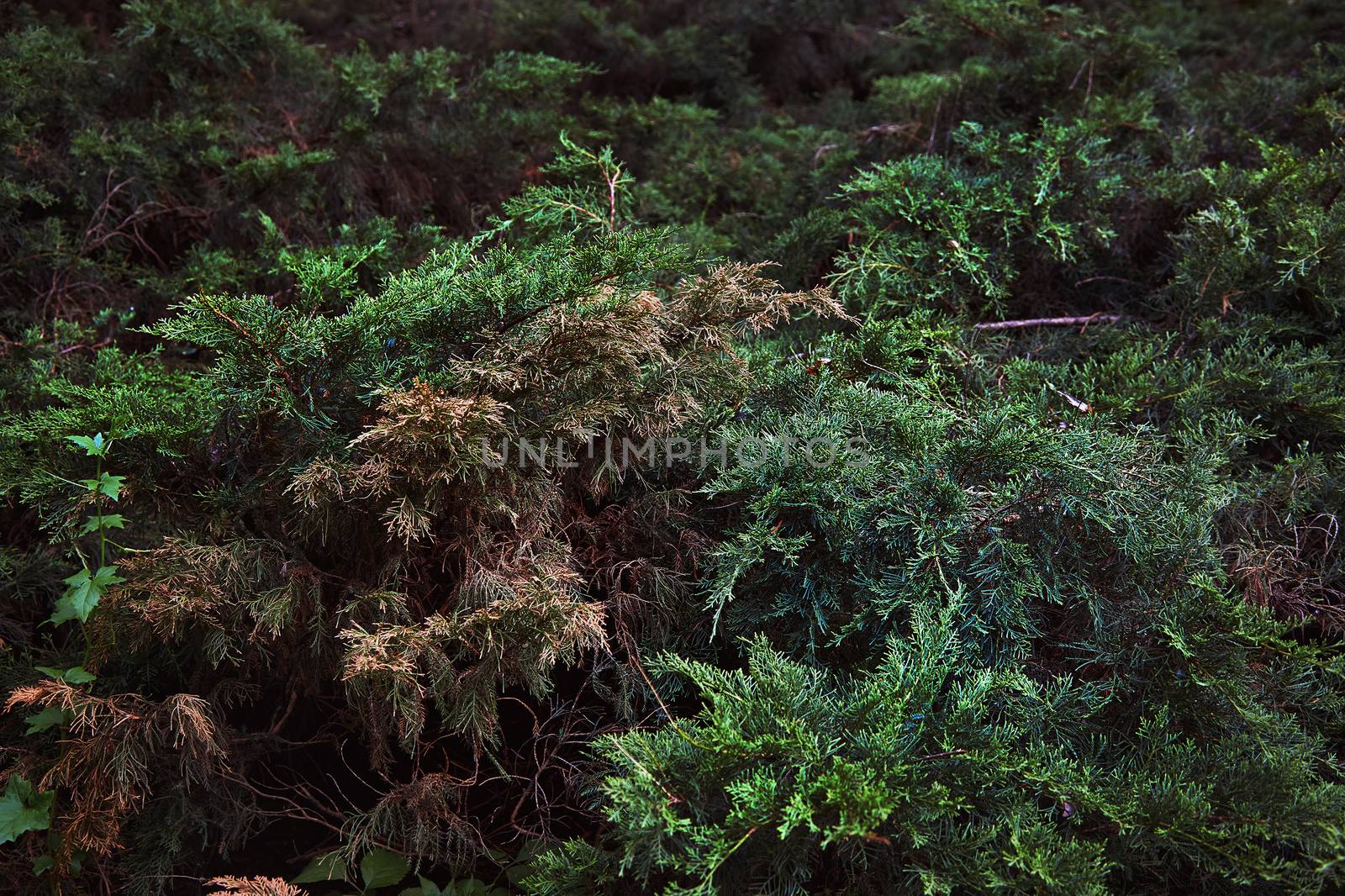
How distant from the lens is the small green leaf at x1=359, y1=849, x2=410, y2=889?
173 centimetres

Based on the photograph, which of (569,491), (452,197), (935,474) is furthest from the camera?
(452,197)

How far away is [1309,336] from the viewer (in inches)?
93.8

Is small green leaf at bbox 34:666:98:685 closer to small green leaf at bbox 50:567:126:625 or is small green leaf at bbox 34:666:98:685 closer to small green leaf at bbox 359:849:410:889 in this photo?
small green leaf at bbox 50:567:126:625

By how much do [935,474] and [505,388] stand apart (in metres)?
0.80

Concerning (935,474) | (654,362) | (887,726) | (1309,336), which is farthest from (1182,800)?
(1309,336)

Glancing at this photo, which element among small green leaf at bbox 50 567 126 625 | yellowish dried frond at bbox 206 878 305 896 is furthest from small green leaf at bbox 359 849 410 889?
small green leaf at bbox 50 567 126 625

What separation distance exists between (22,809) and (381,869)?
64cm

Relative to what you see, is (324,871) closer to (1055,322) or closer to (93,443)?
(93,443)

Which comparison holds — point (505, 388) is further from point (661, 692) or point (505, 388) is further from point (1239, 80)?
point (1239, 80)

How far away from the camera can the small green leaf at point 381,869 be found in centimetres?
173

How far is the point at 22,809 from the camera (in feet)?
5.33

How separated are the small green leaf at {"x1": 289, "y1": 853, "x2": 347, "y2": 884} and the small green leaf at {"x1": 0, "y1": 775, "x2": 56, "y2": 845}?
0.45 meters

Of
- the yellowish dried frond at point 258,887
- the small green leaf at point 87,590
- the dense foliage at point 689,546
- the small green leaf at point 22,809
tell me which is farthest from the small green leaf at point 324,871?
the small green leaf at point 87,590

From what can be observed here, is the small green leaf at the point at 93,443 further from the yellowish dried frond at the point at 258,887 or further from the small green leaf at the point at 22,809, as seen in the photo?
the yellowish dried frond at the point at 258,887
